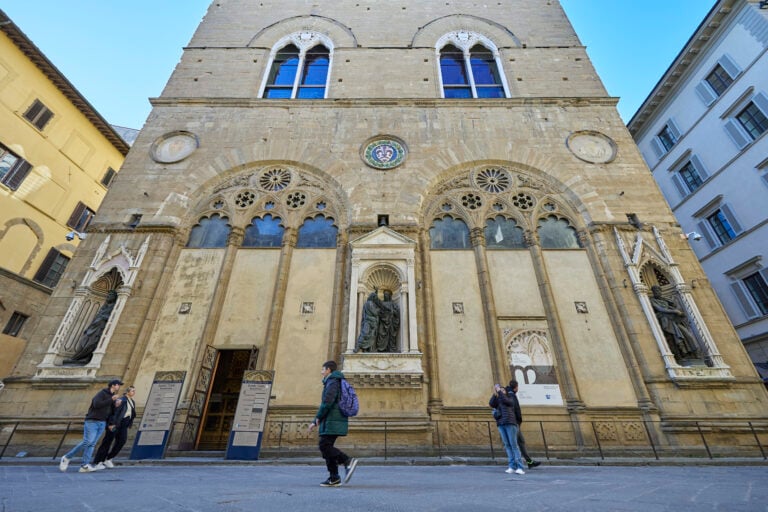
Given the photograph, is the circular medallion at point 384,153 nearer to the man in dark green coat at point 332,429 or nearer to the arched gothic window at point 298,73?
the arched gothic window at point 298,73

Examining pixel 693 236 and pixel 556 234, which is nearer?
pixel 693 236

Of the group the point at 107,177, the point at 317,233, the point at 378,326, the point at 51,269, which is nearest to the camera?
the point at 378,326

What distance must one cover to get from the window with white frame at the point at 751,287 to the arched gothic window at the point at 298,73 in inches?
734

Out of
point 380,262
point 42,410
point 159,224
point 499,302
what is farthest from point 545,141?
point 42,410

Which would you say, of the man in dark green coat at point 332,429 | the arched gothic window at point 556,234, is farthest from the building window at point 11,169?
the arched gothic window at point 556,234

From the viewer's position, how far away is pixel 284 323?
9508mm

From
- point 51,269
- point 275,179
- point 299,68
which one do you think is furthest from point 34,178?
point 299,68

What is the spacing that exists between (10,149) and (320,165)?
13.4 metres

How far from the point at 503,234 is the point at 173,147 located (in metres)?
11.8

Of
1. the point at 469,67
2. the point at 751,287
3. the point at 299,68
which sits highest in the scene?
the point at 469,67

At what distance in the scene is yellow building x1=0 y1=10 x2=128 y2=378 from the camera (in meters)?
14.5

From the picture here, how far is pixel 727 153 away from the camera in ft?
51.9

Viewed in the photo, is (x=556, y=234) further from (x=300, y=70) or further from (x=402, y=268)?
(x=300, y=70)

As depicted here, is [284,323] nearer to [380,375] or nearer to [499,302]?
[380,375]
